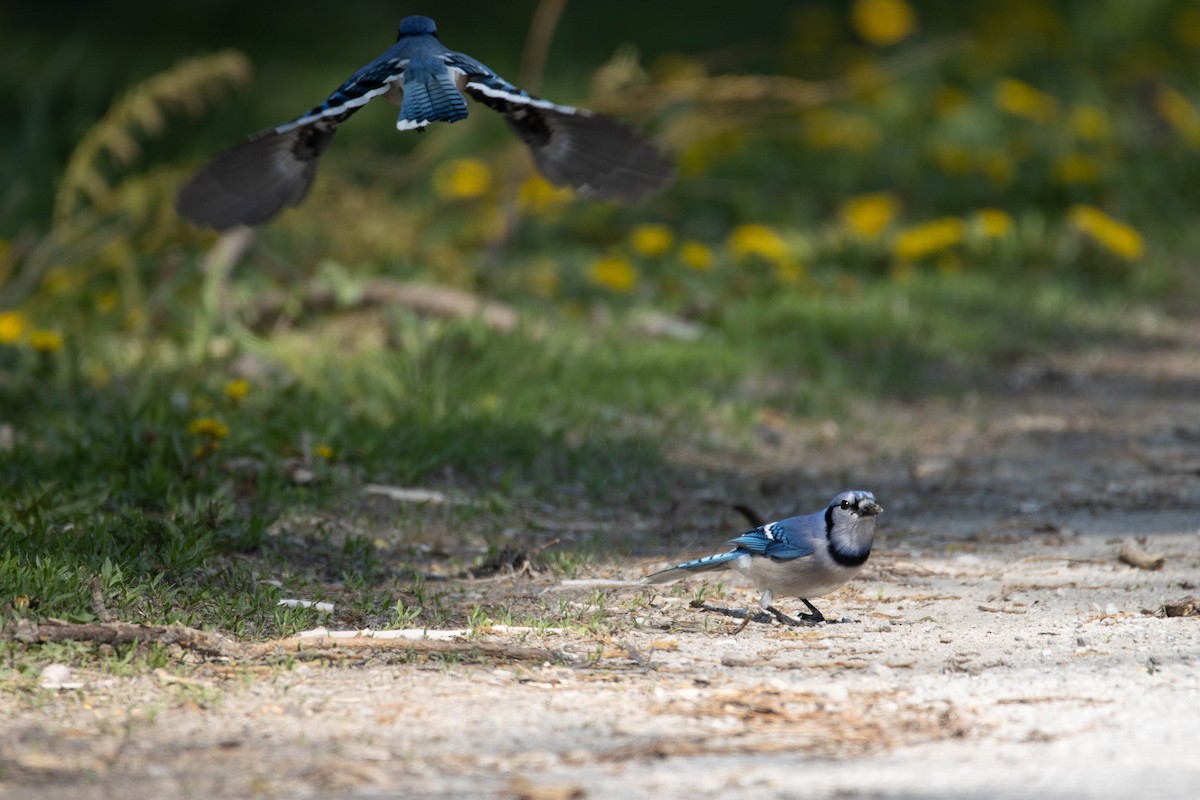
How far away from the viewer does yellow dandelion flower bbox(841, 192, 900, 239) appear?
775 cm

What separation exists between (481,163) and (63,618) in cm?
500

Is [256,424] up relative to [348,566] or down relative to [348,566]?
up

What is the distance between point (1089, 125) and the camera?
890 centimetres

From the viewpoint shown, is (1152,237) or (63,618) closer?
(63,618)

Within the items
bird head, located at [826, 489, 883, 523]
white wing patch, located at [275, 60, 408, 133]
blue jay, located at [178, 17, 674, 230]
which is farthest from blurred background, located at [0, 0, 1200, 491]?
bird head, located at [826, 489, 883, 523]

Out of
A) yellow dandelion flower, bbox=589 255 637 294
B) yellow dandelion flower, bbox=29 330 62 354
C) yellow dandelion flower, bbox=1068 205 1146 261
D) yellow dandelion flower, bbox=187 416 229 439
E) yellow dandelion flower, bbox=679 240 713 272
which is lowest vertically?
yellow dandelion flower, bbox=187 416 229 439

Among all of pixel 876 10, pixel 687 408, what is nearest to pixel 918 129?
pixel 876 10

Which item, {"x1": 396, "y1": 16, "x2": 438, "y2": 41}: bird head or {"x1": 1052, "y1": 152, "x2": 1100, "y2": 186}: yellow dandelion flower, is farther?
{"x1": 1052, "y1": 152, "x2": 1100, "y2": 186}: yellow dandelion flower

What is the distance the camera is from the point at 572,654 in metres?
3.18

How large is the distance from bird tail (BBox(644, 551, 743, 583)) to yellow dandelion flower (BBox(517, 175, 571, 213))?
154 inches

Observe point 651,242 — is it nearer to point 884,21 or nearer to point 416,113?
point 884,21

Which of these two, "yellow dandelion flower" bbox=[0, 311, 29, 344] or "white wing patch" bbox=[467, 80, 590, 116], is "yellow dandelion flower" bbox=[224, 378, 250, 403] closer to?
"yellow dandelion flower" bbox=[0, 311, 29, 344]

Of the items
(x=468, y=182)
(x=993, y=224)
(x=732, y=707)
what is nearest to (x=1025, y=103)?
(x=993, y=224)

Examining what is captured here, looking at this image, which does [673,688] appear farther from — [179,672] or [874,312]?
[874,312]
